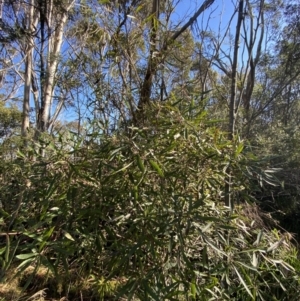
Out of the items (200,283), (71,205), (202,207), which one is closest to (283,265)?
(200,283)

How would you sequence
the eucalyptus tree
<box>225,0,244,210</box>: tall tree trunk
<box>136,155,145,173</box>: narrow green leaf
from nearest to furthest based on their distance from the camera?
1. <box>136,155,145,173</box>: narrow green leaf
2. <box>225,0,244,210</box>: tall tree trunk
3. the eucalyptus tree

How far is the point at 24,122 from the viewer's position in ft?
19.7

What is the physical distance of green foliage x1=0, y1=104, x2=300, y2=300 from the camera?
1.16 meters

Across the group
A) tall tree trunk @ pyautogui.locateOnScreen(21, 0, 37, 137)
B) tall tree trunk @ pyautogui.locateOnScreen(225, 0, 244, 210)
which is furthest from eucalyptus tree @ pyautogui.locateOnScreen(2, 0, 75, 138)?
tall tree trunk @ pyautogui.locateOnScreen(225, 0, 244, 210)

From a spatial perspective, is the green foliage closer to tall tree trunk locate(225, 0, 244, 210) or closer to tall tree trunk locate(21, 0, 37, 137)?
tall tree trunk locate(225, 0, 244, 210)

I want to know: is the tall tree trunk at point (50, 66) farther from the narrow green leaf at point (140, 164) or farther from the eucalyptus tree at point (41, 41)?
the narrow green leaf at point (140, 164)

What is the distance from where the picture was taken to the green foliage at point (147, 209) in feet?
3.82

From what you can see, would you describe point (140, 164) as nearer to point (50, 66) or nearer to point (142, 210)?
point (142, 210)

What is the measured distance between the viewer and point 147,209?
1.21 metres

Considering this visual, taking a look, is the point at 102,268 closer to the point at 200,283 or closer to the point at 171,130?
the point at 200,283

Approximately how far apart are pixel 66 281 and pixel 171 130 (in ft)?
4.24

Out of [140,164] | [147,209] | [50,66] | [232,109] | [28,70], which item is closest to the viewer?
[140,164]

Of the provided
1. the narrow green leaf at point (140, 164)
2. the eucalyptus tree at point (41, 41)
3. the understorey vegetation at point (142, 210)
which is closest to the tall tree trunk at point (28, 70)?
the eucalyptus tree at point (41, 41)

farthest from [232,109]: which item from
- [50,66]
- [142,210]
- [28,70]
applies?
[28,70]
